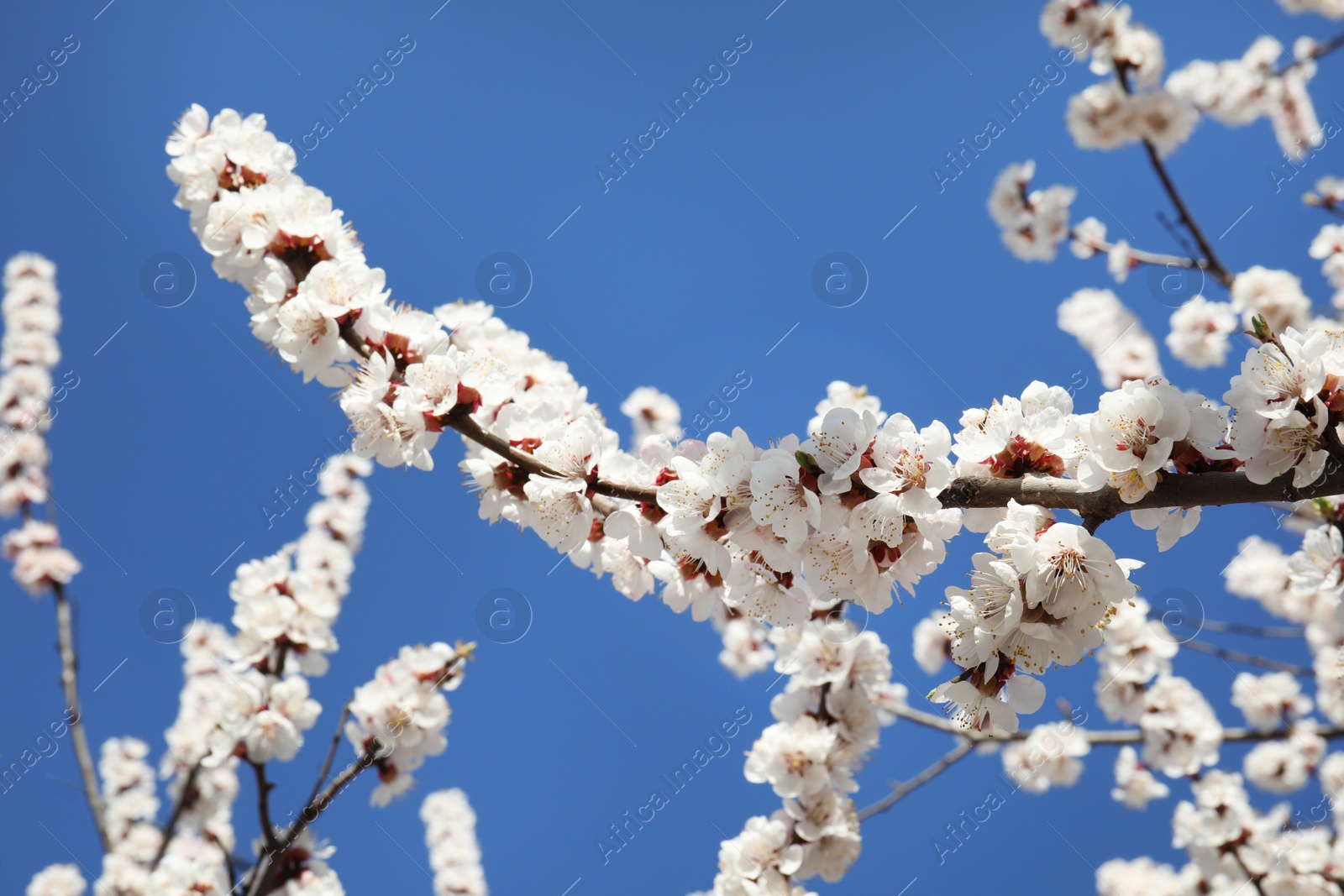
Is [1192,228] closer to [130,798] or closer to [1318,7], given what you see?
[1318,7]

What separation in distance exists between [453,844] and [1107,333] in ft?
24.3

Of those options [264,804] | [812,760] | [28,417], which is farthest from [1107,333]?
[28,417]

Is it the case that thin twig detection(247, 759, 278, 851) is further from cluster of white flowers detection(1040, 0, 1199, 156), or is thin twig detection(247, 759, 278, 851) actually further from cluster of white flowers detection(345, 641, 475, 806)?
cluster of white flowers detection(1040, 0, 1199, 156)

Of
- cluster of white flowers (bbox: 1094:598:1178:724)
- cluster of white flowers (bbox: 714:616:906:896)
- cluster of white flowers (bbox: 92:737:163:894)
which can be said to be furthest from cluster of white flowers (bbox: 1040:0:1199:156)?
cluster of white flowers (bbox: 92:737:163:894)

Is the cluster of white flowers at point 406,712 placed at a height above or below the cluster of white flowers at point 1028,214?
below

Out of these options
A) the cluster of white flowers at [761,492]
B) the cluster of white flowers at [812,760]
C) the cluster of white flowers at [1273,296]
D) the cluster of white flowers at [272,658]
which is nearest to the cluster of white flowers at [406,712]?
the cluster of white flowers at [761,492]

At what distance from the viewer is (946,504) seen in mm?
1552

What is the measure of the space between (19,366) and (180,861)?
15.3ft

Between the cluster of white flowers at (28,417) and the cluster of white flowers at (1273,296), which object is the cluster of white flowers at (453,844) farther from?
the cluster of white flowers at (1273,296)

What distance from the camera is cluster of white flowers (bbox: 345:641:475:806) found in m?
3.55

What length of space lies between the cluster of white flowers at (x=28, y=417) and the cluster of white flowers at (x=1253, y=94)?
30.4 ft

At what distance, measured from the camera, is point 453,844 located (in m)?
6.69

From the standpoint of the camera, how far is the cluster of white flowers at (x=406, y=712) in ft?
11.6

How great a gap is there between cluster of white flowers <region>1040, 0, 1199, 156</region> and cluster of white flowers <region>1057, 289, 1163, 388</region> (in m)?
1.58
